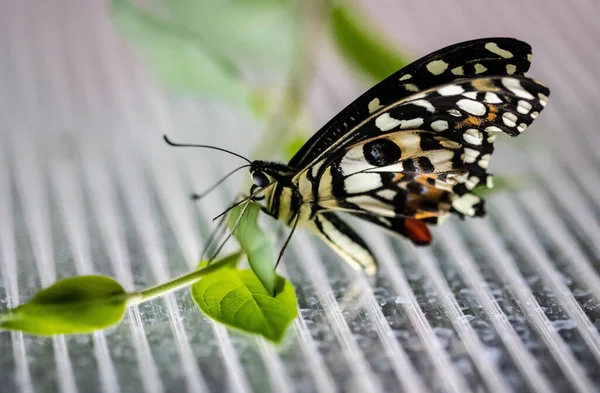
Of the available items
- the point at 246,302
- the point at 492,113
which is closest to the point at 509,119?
the point at 492,113

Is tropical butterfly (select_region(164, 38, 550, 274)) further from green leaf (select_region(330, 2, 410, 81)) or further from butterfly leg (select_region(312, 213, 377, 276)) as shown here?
green leaf (select_region(330, 2, 410, 81))

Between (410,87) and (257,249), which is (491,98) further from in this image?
(257,249)

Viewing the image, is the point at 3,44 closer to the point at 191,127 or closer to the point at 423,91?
the point at 191,127

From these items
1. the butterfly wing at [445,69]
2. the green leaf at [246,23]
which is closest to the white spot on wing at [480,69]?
the butterfly wing at [445,69]

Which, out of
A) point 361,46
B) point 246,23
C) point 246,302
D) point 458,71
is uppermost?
point 246,23

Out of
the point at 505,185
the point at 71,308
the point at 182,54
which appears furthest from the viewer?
the point at 182,54

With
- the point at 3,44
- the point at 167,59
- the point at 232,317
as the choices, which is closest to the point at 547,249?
the point at 232,317

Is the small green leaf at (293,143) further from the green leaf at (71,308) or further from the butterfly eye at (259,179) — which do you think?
the green leaf at (71,308)
